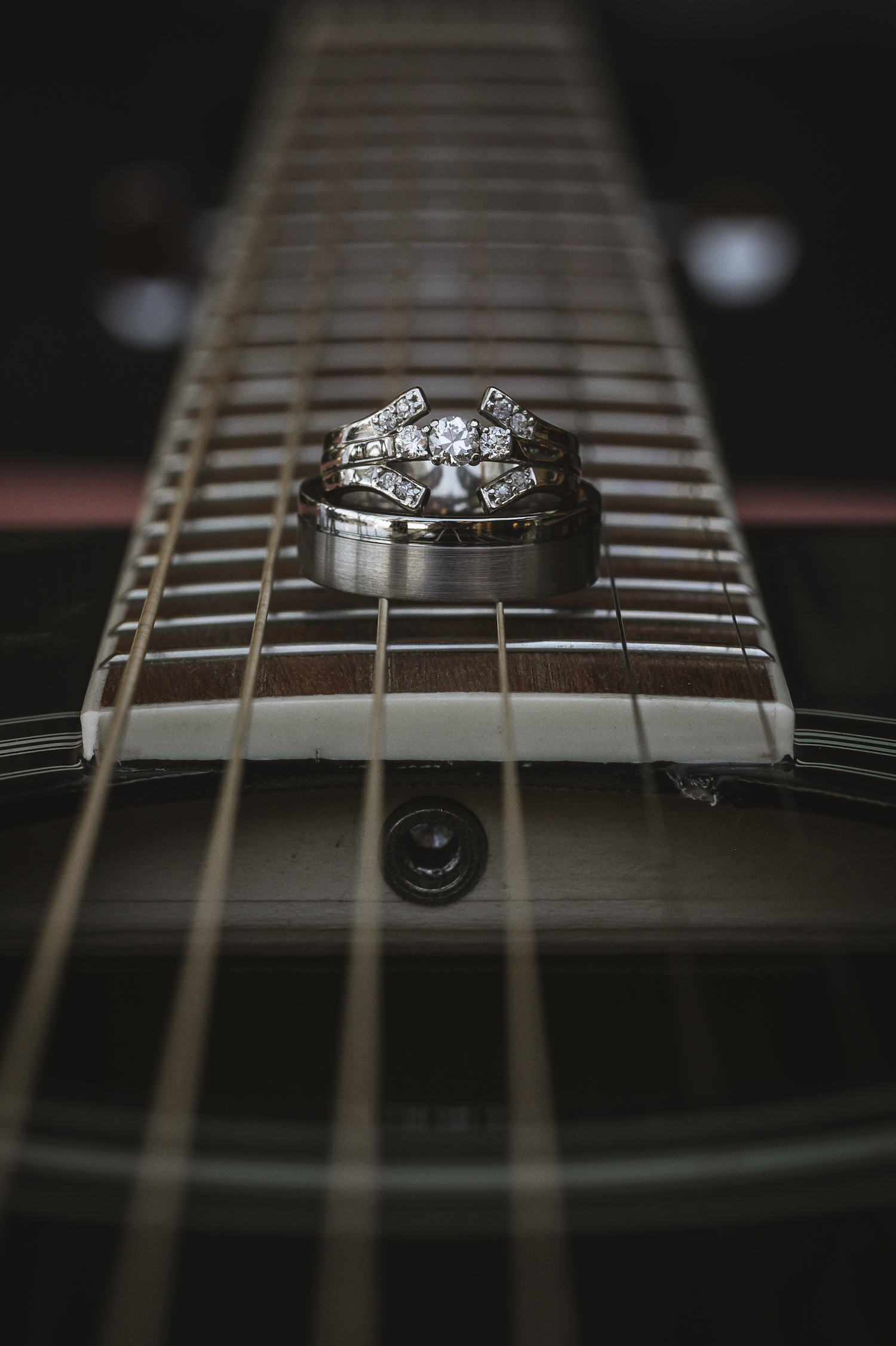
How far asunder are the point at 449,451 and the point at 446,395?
0.96 ft

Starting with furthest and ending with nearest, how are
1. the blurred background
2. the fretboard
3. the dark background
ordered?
the dark background, the blurred background, the fretboard

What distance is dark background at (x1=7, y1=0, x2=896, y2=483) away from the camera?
1.59 metres

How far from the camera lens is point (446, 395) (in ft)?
3.33

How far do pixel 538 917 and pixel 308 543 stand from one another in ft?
0.88

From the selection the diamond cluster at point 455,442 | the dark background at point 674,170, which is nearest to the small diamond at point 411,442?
the diamond cluster at point 455,442

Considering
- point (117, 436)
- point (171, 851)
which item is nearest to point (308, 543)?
point (171, 851)

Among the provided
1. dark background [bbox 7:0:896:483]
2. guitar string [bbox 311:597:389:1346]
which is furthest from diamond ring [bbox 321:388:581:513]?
dark background [bbox 7:0:896:483]

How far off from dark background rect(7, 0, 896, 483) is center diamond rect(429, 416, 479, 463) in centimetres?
81

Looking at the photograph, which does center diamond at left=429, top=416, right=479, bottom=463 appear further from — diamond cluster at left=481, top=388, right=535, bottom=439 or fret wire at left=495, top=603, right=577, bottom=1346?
fret wire at left=495, top=603, right=577, bottom=1346

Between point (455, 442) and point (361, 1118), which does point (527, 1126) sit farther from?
point (455, 442)

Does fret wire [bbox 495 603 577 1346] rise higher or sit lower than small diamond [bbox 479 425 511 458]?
lower

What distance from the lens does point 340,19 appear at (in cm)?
191

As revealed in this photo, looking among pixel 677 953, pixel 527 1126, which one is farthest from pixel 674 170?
pixel 527 1126

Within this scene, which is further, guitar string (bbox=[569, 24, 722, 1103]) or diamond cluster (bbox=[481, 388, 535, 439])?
diamond cluster (bbox=[481, 388, 535, 439])
